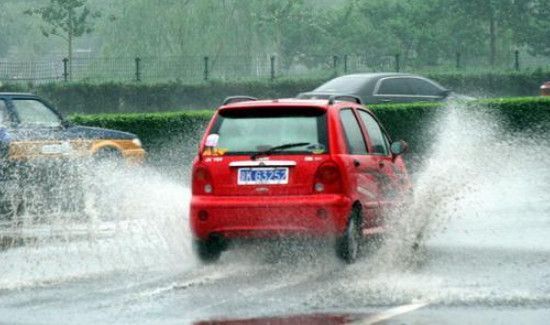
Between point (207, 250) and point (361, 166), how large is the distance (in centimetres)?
Answer: 160

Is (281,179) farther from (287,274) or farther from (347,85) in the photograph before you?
(347,85)

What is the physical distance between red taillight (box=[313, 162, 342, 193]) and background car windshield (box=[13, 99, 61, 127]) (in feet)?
30.6

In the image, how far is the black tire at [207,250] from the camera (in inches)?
502

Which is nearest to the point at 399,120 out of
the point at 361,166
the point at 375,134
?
the point at 375,134

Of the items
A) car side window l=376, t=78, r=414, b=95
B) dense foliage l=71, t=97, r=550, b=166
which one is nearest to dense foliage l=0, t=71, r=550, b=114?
car side window l=376, t=78, r=414, b=95

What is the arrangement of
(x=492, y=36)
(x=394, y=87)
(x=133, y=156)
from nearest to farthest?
(x=133, y=156)
(x=394, y=87)
(x=492, y=36)

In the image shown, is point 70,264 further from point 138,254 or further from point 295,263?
point 295,263

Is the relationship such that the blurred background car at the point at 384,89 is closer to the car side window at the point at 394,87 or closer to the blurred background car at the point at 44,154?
the car side window at the point at 394,87

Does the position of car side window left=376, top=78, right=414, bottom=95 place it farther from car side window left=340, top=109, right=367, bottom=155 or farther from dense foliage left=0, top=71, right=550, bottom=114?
car side window left=340, top=109, right=367, bottom=155

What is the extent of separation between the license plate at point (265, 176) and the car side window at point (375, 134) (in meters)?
1.62

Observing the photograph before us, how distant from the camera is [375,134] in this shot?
574 inches

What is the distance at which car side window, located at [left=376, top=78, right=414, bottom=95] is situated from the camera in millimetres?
31562

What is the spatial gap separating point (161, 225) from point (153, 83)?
107 feet

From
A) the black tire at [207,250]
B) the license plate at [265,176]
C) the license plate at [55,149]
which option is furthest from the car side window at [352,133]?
the license plate at [55,149]
